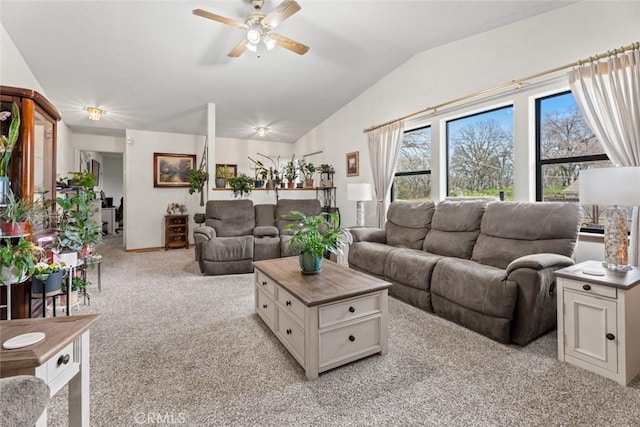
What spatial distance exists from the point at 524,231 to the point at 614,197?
0.81 meters

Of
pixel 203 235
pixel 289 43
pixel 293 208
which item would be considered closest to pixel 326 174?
pixel 293 208

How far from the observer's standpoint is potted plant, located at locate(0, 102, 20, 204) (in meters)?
1.72

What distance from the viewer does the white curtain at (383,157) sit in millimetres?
4301

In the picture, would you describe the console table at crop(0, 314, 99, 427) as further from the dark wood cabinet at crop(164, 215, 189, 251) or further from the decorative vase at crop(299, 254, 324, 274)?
the dark wood cabinet at crop(164, 215, 189, 251)

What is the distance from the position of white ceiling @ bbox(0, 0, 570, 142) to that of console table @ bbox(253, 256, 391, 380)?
2631 mm

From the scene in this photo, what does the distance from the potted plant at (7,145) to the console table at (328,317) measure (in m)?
1.70

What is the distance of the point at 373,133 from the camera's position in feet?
15.4

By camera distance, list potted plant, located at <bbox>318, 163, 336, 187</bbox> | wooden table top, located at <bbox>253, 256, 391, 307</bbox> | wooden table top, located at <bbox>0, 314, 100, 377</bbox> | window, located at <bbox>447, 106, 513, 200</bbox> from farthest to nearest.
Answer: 1. potted plant, located at <bbox>318, 163, 336, 187</bbox>
2. window, located at <bbox>447, 106, 513, 200</bbox>
3. wooden table top, located at <bbox>253, 256, 391, 307</bbox>
4. wooden table top, located at <bbox>0, 314, 100, 377</bbox>

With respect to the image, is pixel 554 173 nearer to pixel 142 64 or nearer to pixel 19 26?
pixel 142 64

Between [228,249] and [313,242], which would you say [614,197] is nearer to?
[313,242]

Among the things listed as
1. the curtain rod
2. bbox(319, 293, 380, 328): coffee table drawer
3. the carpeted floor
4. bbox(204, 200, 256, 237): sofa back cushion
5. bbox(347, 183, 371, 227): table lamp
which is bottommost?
the carpeted floor

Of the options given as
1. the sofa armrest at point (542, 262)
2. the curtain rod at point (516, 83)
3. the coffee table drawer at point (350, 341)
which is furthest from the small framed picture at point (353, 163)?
the coffee table drawer at point (350, 341)

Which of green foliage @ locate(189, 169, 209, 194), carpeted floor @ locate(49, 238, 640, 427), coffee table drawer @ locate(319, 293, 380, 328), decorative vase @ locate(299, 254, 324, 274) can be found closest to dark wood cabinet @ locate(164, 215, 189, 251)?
green foliage @ locate(189, 169, 209, 194)

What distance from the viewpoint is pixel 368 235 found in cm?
376
